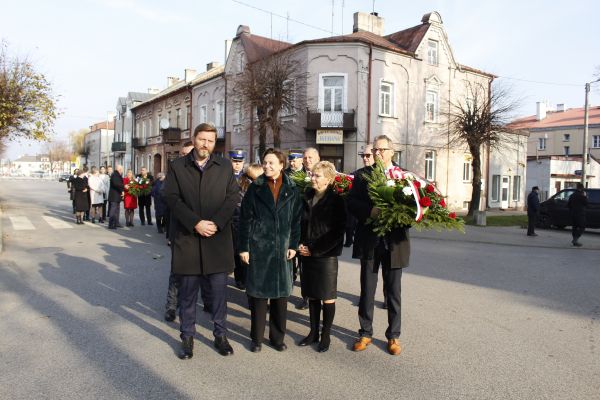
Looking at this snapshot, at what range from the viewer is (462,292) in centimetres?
707

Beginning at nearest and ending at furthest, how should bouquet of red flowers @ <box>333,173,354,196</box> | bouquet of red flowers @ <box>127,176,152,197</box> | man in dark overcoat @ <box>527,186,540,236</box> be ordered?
bouquet of red flowers @ <box>333,173,354,196</box> → bouquet of red flowers @ <box>127,176,152,197</box> → man in dark overcoat @ <box>527,186,540,236</box>

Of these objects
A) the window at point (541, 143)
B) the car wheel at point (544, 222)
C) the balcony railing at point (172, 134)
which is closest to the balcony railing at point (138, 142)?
the balcony railing at point (172, 134)

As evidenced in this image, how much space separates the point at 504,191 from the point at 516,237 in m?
17.5

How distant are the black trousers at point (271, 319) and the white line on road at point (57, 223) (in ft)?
38.3

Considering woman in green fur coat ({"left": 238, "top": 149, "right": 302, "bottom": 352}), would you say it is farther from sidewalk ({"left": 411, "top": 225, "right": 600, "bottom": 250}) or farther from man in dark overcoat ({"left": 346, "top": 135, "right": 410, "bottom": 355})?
sidewalk ({"left": 411, "top": 225, "right": 600, "bottom": 250})

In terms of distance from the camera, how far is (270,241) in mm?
4422

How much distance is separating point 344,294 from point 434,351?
2354 millimetres

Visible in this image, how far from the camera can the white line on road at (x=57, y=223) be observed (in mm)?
14219

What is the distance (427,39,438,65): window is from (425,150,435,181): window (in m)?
5.10

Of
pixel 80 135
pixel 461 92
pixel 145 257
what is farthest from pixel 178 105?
pixel 80 135

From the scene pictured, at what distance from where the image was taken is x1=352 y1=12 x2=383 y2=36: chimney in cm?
2745

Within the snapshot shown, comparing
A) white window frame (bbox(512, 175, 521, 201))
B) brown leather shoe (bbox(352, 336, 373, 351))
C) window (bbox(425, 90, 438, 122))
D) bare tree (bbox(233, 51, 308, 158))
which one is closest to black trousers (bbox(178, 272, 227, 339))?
brown leather shoe (bbox(352, 336, 373, 351))

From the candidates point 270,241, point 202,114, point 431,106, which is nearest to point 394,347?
point 270,241

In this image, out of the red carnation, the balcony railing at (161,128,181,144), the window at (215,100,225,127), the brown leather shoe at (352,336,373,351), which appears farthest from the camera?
the balcony railing at (161,128,181,144)
